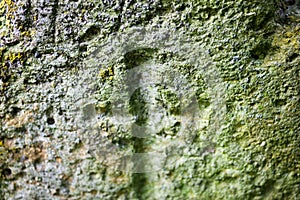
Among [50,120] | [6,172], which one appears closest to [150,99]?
[50,120]

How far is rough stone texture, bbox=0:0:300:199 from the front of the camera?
2.47ft

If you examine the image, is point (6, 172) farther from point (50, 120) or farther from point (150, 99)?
point (150, 99)

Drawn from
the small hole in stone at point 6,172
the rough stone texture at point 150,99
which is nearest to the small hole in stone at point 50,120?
the rough stone texture at point 150,99

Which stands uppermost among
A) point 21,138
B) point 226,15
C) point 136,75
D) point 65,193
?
point 226,15

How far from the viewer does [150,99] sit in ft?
2.65

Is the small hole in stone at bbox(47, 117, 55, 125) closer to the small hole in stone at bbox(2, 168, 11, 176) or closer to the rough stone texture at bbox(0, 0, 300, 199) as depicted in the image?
the rough stone texture at bbox(0, 0, 300, 199)

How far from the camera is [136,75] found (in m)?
0.81

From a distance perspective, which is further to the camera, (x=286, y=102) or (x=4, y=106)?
(x=4, y=106)

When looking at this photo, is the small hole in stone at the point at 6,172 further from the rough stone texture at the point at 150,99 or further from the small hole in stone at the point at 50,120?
the small hole in stone at the point at 50,120

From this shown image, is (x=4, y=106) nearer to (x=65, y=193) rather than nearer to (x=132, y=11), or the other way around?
(x=65, y=193)

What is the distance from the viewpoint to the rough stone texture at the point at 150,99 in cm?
75

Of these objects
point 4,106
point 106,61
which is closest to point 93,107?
A: point 106,61

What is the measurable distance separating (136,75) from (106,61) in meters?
0.07

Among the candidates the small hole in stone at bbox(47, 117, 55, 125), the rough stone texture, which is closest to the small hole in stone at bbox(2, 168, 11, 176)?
the rough stone texture
